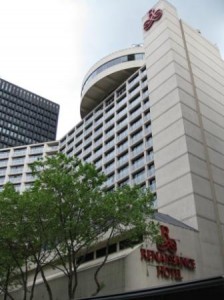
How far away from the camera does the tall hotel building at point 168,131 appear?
1305 inches

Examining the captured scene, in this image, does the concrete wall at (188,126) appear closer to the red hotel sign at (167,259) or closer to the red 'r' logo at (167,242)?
the red hotel sign at (167,259)

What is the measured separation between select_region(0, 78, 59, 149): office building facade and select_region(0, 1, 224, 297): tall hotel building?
58185 mm

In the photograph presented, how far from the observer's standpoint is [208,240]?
33469 millimetres

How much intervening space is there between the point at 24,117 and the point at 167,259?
114718 mm

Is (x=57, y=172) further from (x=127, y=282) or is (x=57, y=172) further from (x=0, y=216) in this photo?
(x=127, y=282)

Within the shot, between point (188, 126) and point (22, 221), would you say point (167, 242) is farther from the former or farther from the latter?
point (188, 126)

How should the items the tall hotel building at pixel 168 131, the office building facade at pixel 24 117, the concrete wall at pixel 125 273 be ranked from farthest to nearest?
the office building facade at pixel 24 117 → the tall hotel building at pixel 168 131 → the concrete wall at pixel 125 273

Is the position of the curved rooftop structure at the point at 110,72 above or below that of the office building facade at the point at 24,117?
below

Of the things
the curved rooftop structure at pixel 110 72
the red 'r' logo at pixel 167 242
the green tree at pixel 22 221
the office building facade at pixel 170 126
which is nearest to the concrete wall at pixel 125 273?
the red 'r' logo at pixel 167 242

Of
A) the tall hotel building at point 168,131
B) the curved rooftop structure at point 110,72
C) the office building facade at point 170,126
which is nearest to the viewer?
the tall hotel building at point 168,131

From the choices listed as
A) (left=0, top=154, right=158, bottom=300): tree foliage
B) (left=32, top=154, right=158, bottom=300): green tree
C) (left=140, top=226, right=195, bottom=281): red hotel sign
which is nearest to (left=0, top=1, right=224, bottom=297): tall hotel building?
(left=140, top=226, right=195, bottom=281): red hotel sign

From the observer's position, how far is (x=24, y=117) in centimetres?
13475

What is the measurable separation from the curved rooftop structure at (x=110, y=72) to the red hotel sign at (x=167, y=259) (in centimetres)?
4280

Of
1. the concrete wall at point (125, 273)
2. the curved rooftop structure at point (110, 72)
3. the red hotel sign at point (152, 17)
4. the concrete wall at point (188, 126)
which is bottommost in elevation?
the concrete wall at point (125, 273)
